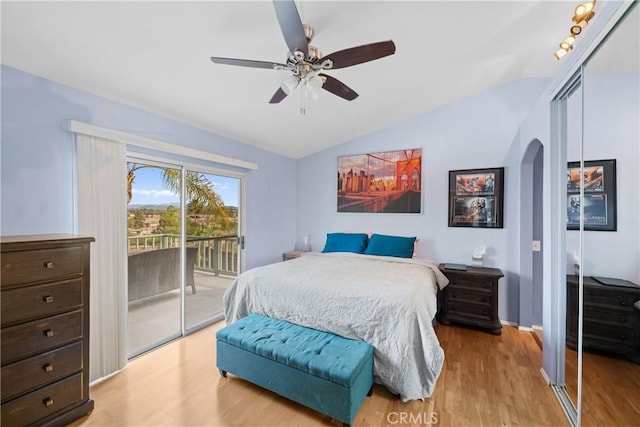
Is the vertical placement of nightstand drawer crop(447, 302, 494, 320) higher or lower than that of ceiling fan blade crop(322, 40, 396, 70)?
lower

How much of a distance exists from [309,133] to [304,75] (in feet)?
6.76

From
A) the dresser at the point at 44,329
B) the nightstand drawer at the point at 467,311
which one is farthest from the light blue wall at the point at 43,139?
the nightstand drawer at the point at 467,311

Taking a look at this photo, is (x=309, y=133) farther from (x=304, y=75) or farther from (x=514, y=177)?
(x=514, y=177)

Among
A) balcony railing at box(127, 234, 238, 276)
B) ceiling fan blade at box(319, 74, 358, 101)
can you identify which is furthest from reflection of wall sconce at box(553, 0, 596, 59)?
balcony railing at box(127, 234, 238, 276)

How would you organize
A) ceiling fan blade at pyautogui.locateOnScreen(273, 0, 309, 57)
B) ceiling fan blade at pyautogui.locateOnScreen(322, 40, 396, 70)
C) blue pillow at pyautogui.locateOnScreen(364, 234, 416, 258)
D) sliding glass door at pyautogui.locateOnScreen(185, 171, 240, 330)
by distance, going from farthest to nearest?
1. blue pillow at pyautogui.locateOnScreen(364, 234, 416, 258)
2. sliding glass door at pyautogui.locateOnScreen(185, 171, 240, 330)
3. ceiling fan blade at pyautogui.locateOnScreen(322, 40, 396, 70)
4. ceiling fan blade at pyautogui.locateOnScreen(273, 0, 309, 57)

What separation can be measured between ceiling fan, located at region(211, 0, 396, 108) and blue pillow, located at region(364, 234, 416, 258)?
2.31 meters

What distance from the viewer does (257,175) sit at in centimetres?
394

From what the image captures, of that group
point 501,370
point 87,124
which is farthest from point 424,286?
point 87,124

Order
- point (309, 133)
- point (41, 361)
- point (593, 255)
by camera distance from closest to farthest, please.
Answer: point (41, 361) → point (593, 255) → point (309, 133)

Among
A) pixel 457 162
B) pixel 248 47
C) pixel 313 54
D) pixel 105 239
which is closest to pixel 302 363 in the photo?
pixel 105 239

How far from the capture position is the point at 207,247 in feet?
10.8

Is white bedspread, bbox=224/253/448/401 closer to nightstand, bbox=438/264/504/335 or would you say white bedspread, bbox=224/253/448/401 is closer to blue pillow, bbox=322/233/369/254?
nightstand, bbox=438/264/504/335

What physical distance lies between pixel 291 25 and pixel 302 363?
2.02 m

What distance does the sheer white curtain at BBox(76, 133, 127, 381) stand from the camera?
204 cm
